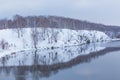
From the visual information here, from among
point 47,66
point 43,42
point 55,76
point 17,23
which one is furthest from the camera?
point 17,23

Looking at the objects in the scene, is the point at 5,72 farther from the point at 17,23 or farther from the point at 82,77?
the point at 17,23

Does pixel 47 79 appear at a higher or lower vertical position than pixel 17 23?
lower

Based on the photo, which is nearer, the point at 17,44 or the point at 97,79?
the point at 97,79

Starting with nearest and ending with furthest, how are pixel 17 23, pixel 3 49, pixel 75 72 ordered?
pixel 75 72, pixel 3 49, pixel 17 23

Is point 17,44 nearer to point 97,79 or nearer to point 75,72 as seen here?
point 75,72

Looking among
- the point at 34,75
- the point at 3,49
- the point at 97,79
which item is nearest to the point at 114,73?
the point at 97,79

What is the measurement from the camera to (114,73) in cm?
1942

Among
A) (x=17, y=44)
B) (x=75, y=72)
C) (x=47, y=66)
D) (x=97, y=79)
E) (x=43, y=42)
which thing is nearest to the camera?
(x=97, y=79)

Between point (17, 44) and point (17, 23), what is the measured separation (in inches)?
677

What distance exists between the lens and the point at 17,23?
64.2m

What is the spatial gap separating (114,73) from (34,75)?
18.7 feet

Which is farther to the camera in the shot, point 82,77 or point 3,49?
point 3,49

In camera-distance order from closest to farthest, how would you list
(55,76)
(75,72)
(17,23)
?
(55,76)
(75,72)
(17,23)

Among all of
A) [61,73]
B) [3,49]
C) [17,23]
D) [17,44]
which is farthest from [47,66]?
[17,23]
